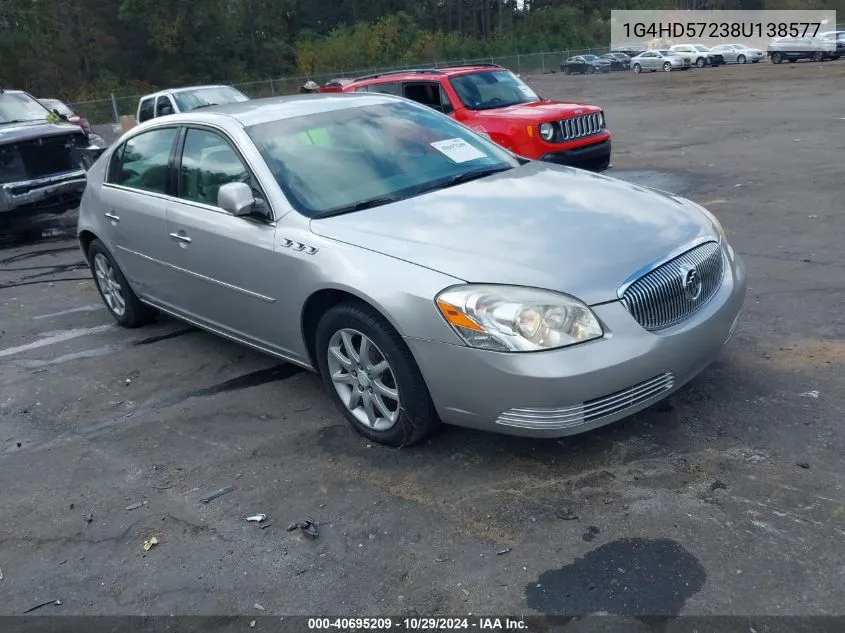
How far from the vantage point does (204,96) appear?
1672cm

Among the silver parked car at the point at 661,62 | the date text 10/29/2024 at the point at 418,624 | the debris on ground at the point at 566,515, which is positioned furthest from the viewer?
the silver parked car at the point at 661,62

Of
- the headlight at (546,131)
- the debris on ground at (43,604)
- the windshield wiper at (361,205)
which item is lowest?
the debris on ground at (43,604)

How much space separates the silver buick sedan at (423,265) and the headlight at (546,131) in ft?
15.0

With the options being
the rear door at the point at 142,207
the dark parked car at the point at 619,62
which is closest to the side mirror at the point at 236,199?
the rear door at the point at 142,207

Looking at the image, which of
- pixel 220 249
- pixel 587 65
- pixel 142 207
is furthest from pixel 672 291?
pixel 587 65

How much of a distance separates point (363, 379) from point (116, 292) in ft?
10.4

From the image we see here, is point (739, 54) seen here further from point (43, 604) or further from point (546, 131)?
point (43, 604)

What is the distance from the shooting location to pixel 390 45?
5994 centimetres

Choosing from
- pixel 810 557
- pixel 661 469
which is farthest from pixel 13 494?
pixel 810 557

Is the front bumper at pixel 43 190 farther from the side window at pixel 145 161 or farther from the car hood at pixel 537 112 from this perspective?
the car hood at pixel 537 112

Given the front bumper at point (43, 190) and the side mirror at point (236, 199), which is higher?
the side mirror at point (236, 199)

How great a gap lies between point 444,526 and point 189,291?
102 inches

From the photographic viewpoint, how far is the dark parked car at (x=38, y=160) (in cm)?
1047

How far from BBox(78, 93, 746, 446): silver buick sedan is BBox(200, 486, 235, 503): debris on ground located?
2.33 feet
